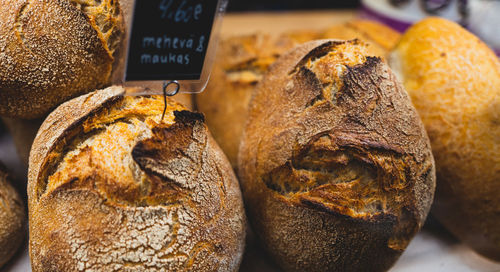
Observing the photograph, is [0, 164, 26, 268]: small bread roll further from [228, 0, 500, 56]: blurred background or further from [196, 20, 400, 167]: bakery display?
[228, 0, 500, 56]: blurred background

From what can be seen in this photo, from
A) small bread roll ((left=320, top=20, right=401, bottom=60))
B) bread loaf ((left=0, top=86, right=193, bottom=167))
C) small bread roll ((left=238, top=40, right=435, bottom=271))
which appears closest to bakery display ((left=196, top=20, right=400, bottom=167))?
small bread roll ((left=320, top=20, right=401, bottom=60))

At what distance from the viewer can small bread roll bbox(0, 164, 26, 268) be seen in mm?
1170

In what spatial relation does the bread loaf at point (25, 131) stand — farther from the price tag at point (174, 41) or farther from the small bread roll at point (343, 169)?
the small bread roll at point (343, 169)

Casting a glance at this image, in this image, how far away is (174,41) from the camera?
97 cm

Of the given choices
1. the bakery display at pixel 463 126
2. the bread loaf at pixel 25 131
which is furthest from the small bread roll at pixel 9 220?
the bakery display at pixel 463 126

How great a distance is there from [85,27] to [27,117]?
0.38 meters

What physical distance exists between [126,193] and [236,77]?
0.95 metres

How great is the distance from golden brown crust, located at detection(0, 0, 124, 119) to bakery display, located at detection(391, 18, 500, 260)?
3.75ft

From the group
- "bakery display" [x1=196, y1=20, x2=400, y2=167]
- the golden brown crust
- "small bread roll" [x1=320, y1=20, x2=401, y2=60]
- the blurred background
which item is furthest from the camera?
the blurred background

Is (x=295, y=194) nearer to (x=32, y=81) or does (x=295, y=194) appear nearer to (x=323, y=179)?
(x=323, y=179)

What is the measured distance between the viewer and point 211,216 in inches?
40.4

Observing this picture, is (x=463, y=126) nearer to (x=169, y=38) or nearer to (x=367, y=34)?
(x=367, y=34)

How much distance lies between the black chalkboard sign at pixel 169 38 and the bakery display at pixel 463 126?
0.88 m

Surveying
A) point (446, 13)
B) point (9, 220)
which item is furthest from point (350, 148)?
point (446, 13)
